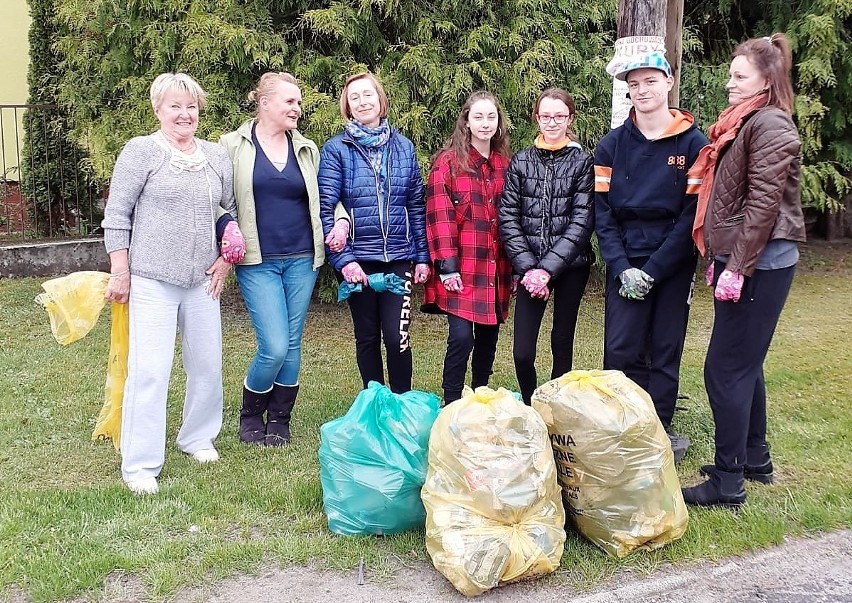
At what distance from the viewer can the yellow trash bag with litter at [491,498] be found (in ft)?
9.95

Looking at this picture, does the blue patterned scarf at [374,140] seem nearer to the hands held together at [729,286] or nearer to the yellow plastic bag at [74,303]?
the yellow plastic bag at [74,303]

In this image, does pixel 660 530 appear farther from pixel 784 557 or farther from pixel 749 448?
pixel 749 448

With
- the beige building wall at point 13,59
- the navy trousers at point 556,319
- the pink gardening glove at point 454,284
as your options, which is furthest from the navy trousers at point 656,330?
the beige building wall at point 13,59

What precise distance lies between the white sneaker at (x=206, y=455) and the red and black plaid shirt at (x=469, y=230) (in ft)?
4.87

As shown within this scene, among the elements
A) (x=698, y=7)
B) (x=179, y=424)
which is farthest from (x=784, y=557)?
(x=698, y=7)

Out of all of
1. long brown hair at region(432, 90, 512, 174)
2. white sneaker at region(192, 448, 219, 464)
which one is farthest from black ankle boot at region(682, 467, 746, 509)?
white sneaker at region(192, 448, 219, 464)

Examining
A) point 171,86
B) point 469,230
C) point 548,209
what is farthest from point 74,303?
point 548,209

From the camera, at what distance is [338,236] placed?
429 cm

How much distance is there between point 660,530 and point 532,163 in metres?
1.97

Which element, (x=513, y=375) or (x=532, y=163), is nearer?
(x=532, y=163)

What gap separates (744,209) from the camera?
11.4 ft

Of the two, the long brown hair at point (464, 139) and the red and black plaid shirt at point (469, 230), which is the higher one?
the long brown hair at point (464, 139)

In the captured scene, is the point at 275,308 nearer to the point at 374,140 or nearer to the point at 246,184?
the point at 246,184

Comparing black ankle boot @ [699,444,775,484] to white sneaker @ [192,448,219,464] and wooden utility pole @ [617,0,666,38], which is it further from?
white sneaker @ [192,448,219,464]
